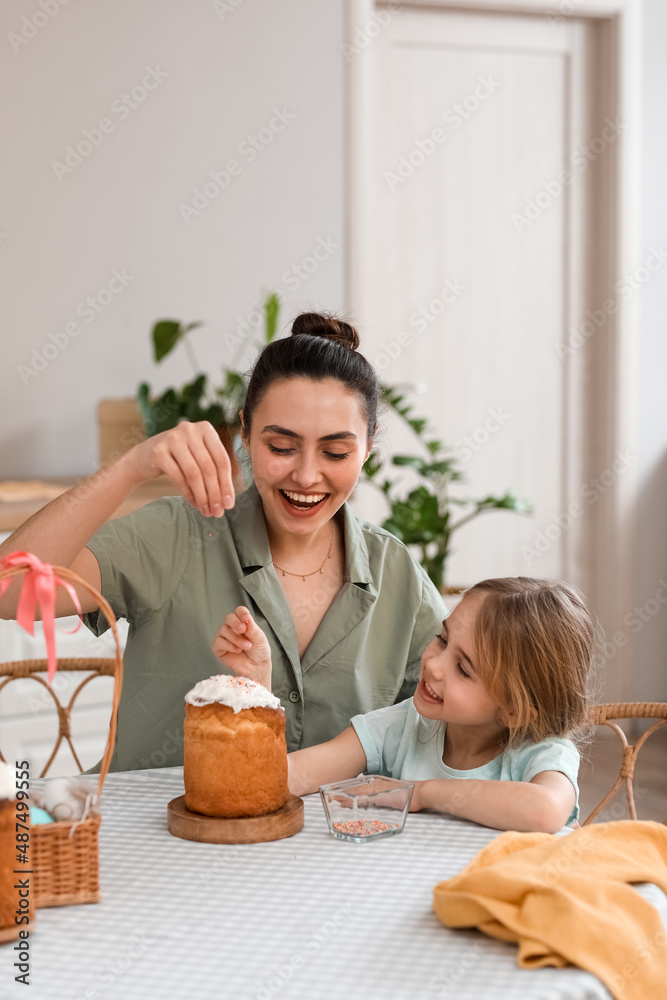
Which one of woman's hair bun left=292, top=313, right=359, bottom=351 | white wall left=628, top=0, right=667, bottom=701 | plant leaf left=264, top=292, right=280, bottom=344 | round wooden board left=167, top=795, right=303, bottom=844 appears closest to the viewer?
round wooden board left=167, top=795, right=303, bottom=844

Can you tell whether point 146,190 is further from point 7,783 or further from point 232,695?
point 7,783

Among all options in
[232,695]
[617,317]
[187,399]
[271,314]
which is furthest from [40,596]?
[617,317]

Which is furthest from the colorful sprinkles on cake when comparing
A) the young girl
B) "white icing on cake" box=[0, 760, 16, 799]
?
"white icing on cake" box=[0, 760, 16, 799]

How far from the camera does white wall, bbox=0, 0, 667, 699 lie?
3.24m

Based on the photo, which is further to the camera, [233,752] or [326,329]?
[326,329]

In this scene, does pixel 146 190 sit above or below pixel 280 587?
above

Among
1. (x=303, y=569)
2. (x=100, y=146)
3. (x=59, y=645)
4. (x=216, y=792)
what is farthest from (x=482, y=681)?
(x=100, y=146)

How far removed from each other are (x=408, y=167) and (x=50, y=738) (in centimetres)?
228

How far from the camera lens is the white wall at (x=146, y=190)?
3.24m

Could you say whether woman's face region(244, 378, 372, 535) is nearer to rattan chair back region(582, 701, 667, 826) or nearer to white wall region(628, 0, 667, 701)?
rattan chair back region(582, 701, 667, 826)

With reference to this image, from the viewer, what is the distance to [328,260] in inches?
145

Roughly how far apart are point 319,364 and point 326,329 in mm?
120

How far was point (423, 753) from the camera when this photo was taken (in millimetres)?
1480

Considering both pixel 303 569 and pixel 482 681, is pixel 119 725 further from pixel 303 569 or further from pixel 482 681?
pixel 482 681
